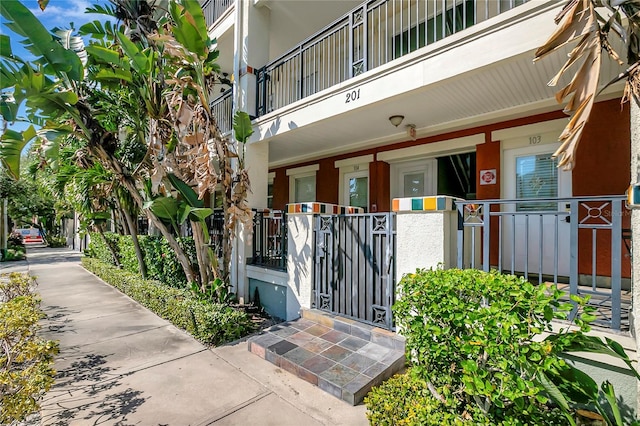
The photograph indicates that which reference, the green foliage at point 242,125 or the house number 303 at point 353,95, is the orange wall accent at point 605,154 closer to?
the house number 303 at point 353,95

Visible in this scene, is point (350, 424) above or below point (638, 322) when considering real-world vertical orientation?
below

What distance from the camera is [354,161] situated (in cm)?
832

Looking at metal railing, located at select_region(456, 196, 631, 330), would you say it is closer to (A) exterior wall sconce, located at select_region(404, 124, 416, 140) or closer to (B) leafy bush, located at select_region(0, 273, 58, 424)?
(A) exterior wall sconce, located at select_region(404, 124, 416, 140)

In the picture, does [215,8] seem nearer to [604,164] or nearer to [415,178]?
[415,178]

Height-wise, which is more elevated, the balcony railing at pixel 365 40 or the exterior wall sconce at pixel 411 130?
the balcony railing at pixel 365 40

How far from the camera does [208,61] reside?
590cm

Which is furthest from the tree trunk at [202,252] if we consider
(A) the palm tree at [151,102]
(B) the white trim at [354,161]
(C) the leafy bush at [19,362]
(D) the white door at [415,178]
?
(D) the white door at [415,178]

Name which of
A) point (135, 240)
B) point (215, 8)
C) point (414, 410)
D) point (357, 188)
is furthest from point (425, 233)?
point (215, 8)

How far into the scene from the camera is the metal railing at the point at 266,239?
667 centimetres

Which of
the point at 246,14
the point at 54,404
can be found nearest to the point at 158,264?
the point at 54,404

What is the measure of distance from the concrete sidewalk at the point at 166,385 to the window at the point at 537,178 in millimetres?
5077

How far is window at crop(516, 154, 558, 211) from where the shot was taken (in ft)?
17.8

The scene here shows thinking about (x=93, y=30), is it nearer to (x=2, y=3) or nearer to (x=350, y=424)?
(x=2, y=3)

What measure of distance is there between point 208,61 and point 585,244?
25.2 feet
